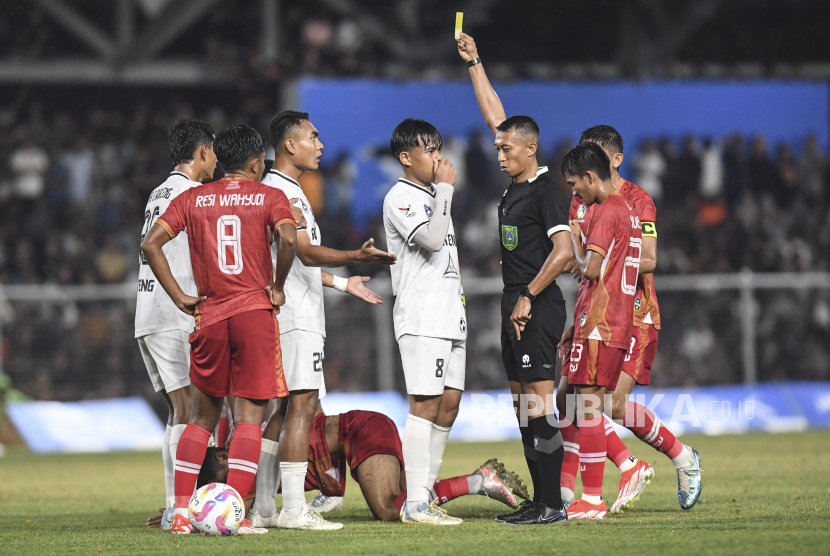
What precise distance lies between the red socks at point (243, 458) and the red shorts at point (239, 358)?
0.21 meters

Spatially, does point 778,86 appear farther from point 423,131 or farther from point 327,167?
point 423,131

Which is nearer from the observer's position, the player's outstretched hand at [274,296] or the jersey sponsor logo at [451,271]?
the player's outstretched hand at [274,296]

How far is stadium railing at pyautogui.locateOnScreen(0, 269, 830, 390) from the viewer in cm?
1502

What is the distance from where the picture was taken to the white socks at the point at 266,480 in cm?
667

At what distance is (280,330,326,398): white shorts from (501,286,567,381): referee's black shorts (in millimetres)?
1208

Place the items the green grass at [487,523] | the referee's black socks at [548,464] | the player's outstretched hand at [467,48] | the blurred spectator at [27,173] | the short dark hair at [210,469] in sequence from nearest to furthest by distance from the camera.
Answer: the green grass at [487,523]
the referee's black socks at [548,464]
the short dark hair at [210,469]
the player's outstretched hand at [467,48]
the blurred spectator at [27,173]

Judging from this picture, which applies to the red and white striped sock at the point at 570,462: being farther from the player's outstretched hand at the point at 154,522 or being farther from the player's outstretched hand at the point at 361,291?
the player's outstretched hand at the point at 154,522

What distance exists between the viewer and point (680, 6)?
20.0m

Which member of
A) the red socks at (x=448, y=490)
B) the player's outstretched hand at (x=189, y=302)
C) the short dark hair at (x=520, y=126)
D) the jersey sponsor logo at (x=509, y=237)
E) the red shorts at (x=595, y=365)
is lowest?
the red socks at (x=448, y=490)

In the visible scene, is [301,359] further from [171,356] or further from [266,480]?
[171,356]

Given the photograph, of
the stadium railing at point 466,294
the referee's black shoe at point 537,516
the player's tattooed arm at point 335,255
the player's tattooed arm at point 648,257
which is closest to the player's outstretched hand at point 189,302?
the player's tattooed arm at point 335,255

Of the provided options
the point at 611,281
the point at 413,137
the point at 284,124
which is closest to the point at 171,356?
the point at 284,124

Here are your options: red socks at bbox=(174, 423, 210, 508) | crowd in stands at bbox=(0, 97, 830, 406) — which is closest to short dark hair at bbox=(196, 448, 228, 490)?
red socks at bbox=(174, 423, 210, 508)

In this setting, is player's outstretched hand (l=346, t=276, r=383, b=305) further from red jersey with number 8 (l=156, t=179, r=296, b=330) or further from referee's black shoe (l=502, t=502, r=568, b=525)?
referee's black shoe (l=502, t=502, r=568, b=525)
